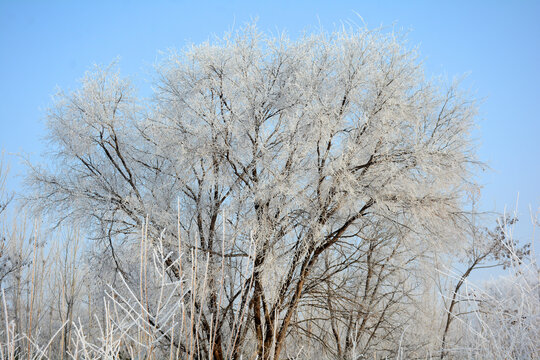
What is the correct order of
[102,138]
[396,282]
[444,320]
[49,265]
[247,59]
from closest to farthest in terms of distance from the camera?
1. [49,265]
2. [247,59]
3. [102,138]
4. [396,282]
5. [444,320]

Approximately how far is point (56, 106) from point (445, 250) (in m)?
6.30

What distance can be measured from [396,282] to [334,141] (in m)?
3.20

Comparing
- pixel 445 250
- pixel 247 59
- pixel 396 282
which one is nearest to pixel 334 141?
pixel 247 59

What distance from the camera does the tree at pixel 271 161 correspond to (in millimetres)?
6387

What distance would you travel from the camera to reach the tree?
6.39m

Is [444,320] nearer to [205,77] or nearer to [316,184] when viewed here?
[316,184]

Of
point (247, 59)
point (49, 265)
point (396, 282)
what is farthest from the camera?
point (396, 282)

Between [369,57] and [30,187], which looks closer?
[369,57]

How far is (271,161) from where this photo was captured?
642 cm

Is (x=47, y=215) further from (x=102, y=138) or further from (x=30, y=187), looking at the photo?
(x=102, y=138)

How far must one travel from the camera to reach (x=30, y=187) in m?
7.40

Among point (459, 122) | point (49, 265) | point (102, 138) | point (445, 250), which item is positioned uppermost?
point (459, 122)

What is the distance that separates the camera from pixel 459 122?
22.7 ft

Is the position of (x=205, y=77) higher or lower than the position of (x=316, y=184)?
higher
